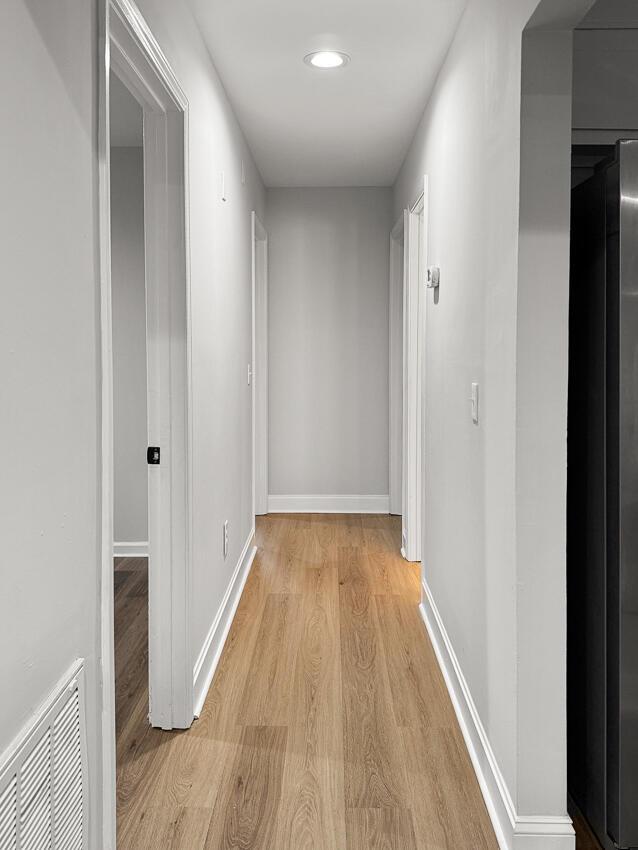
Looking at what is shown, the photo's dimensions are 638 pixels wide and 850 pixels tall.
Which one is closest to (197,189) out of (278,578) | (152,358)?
(152,358)

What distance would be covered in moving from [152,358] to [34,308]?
117cm

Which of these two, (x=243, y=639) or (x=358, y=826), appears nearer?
(x=358, y=826)

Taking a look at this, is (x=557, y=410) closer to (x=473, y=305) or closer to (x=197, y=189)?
(x=473, y=305)

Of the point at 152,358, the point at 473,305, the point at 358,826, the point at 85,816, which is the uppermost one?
the point at 473,305

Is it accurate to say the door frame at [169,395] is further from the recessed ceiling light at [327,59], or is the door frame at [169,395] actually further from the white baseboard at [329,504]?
the white baseboard at [329,504]

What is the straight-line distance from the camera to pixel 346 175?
16.8ft

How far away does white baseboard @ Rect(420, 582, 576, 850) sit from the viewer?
1.78m

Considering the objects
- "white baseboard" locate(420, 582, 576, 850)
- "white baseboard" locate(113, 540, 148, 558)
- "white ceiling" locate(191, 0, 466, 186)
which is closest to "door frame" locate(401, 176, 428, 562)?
"white ceiling" locate(191, 0, 466, 186)

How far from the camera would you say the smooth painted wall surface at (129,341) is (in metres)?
4.48

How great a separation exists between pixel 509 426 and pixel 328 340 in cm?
386

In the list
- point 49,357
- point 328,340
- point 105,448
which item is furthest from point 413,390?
point 49,357

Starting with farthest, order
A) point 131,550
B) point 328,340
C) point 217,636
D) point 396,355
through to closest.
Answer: point 328,340 → point 396,355 → point 131,550 → point 217,636

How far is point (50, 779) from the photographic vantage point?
1.23 metres

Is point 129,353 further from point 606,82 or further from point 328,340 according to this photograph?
point 606,82
